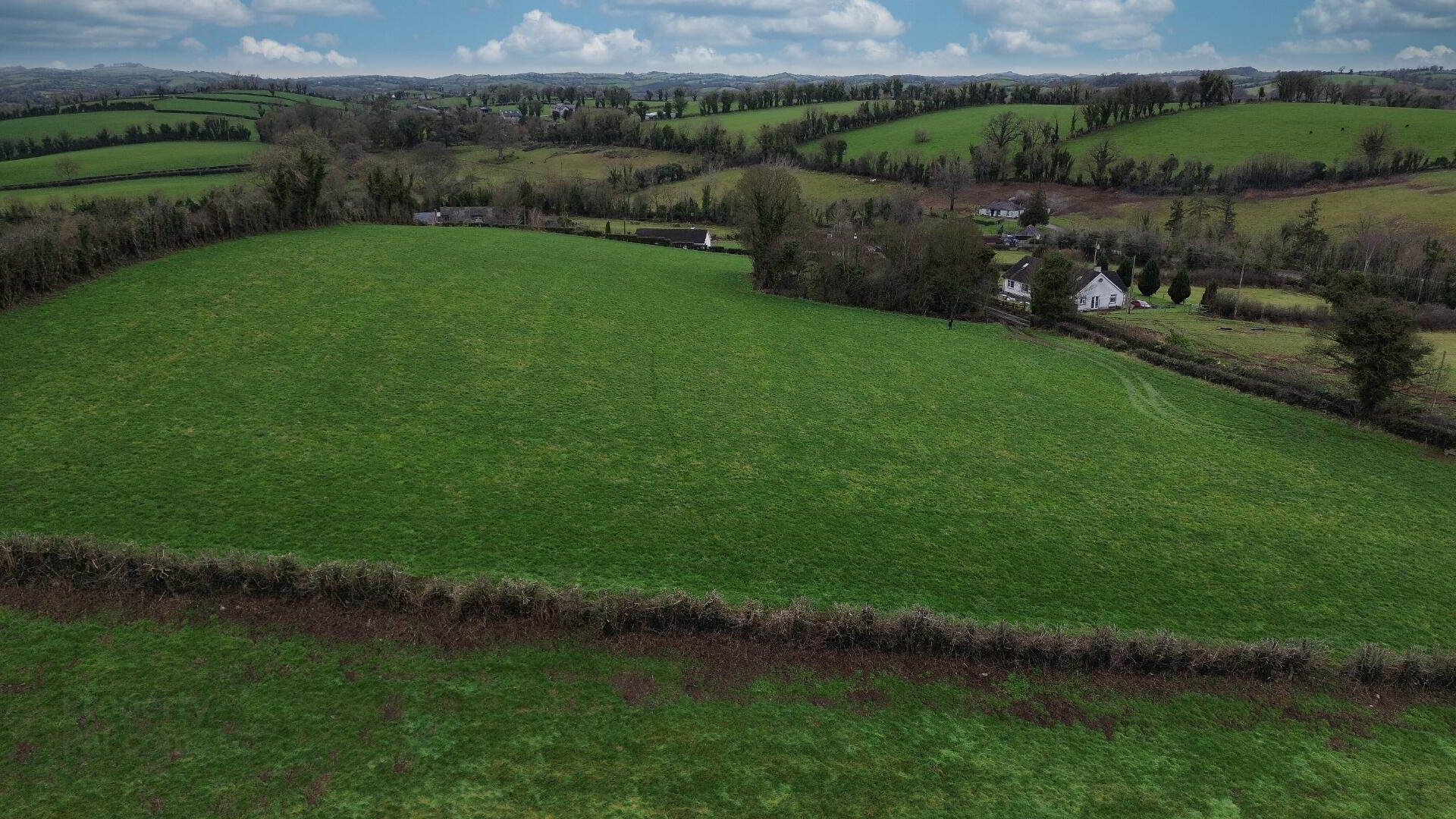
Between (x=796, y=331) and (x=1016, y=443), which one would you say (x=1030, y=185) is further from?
(x=1016, y=443)

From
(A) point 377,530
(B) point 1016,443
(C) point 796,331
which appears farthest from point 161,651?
(C) point 796,331

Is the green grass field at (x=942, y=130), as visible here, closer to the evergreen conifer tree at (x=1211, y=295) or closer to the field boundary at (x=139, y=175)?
the evergreen conifer tree at (x=1211, y=295)

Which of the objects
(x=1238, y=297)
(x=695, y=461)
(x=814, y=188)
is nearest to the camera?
(x=695, y=461)

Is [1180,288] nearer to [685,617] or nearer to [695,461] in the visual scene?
[695,461]

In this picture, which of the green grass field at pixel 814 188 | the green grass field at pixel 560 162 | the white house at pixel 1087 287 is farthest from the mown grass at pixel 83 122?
the white house at pixel 1087 287

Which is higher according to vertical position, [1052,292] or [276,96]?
[276,96]

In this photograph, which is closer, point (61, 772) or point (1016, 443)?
point (61, 772)

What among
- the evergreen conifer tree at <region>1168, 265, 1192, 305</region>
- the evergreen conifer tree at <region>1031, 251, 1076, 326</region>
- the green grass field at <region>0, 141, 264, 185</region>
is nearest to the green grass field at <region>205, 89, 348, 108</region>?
the green grass field at <region>0, 141, 264, 185</region>

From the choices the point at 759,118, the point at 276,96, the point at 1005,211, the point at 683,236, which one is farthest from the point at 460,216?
A: the point at 276,96
